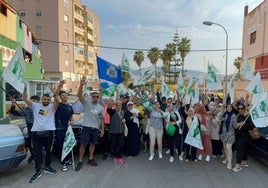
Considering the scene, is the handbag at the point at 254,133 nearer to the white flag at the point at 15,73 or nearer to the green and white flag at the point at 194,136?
the green and white flag at the point at 194,136

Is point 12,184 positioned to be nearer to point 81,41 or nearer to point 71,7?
point 71,7

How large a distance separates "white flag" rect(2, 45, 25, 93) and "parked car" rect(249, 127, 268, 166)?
5608mm

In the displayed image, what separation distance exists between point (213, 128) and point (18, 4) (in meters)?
44.0

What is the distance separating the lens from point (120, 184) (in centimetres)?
502

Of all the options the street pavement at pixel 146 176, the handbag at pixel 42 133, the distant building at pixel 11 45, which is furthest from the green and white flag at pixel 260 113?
the distant building at pixel 11 45

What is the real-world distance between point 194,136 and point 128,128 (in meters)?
1.78

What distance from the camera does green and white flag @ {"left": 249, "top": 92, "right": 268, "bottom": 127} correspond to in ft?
18.8

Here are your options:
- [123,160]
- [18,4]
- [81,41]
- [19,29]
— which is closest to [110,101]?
[123,160]

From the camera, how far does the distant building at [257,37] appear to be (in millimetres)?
19369

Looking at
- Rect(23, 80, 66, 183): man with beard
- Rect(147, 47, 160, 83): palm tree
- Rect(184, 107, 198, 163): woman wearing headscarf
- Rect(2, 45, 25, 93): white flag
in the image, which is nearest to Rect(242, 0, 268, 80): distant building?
Rect(184, 107, 198, 163): woman wearing headscarf

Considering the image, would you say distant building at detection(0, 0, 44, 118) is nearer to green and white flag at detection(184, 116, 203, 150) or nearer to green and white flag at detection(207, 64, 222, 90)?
green and white flag at detection(184, 116, 203, 150)

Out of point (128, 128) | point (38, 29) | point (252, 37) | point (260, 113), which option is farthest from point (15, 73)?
point (38, 29)

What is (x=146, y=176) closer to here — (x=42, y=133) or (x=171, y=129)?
(x=171, y=129)

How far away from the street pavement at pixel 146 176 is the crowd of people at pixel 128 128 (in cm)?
22
